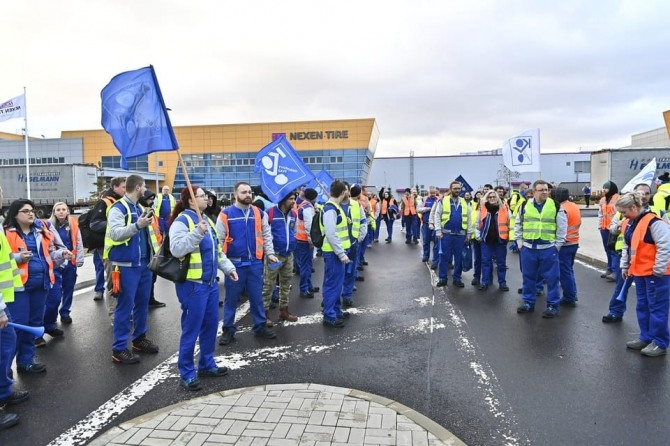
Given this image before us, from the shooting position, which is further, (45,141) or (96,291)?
(45,141)

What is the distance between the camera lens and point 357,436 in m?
3.47

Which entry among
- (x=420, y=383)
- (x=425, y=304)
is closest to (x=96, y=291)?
(x=425, y=304)

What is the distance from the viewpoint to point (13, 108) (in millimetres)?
19219

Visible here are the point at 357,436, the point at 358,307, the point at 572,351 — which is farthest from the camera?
the point at 358,307

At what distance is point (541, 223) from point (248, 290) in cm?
447

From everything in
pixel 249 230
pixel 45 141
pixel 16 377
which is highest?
pixel 45 141

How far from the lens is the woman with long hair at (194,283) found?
4473 mm

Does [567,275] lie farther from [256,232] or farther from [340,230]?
[256,232]

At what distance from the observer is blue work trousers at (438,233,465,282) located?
9.28 meters

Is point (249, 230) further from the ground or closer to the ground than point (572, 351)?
further from the ground

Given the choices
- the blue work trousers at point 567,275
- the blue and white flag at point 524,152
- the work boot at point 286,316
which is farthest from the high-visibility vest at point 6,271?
the blue and white flag at point 524,152

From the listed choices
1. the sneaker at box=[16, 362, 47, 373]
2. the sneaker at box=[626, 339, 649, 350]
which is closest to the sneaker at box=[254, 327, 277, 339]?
the sneaker at box=[16, 362, 47, 373]

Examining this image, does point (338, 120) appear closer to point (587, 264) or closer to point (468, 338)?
point (587, 264)

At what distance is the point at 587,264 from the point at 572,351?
718 cm
